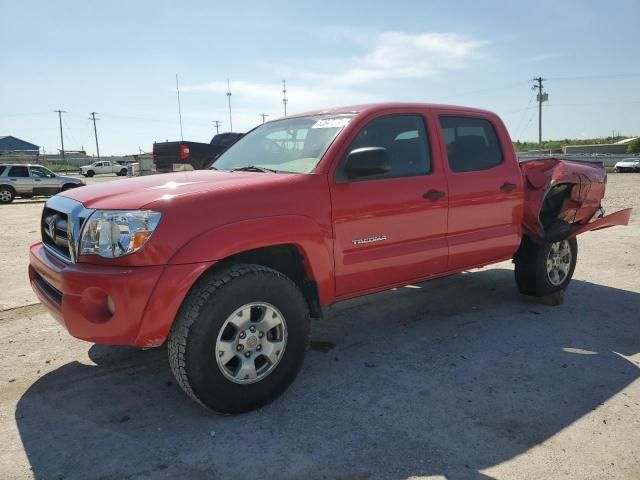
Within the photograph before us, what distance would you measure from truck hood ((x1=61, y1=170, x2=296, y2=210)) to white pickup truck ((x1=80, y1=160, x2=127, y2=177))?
169ft

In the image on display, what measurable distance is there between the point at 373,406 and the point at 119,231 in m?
1.80

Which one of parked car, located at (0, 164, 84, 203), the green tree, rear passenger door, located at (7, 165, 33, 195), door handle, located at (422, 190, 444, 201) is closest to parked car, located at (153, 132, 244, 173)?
A: door handle, located at (422, 190, 444, 201)

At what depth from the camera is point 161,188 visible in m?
2.92

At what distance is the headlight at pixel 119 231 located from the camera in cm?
262

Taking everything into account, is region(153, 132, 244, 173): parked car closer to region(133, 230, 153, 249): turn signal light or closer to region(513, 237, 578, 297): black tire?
region(513, 237, 578, 297): black tire

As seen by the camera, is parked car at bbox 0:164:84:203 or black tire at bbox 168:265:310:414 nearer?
black tire at bbox 168:265:310:414

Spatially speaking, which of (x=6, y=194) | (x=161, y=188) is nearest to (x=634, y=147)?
(x=6, y=194)

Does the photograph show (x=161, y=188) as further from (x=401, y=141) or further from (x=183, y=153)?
(x=183, y=153)

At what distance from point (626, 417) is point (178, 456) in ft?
8.32

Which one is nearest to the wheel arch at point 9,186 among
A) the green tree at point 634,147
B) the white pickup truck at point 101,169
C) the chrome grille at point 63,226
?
the chrome grille at point 63,226

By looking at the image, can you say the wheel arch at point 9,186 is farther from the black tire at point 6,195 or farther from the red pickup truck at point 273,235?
the red pickup truck at point 273,235

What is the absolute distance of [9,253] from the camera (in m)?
8.04

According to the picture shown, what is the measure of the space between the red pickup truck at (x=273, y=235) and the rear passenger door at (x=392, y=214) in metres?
0.01

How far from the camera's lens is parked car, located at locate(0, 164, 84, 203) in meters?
20.0
